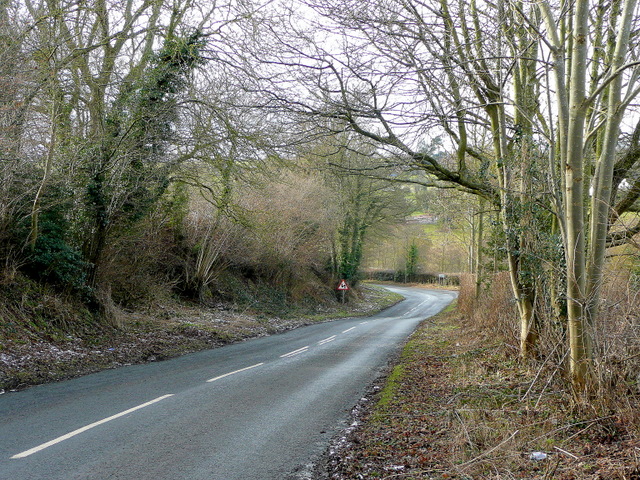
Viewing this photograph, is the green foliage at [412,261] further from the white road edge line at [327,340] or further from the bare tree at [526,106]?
the bare tree at [526,106]

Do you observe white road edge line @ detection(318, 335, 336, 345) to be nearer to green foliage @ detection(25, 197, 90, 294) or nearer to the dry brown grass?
green foliage @ detection(25, 197, 90, 294)

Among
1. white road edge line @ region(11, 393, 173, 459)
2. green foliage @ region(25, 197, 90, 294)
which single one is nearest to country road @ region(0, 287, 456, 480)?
white road edge line @ region(11, 393, 173, 459)

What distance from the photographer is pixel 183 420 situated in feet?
23.5

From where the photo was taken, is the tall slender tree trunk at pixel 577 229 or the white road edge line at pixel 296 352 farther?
the white road edge line at pixel 296 352

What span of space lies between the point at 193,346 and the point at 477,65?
36.1ft

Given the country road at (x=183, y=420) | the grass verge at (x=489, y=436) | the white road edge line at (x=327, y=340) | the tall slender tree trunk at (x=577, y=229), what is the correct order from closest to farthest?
the grass verge at (x=489, y=436), the country road at (x=183, y=420), the tall slender tree trunk at (x=577, y=229), the white road edge line at (x=327, y=340)

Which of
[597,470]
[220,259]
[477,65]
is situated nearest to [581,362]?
[597,470]

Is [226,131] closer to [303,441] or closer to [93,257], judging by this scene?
[93,257]

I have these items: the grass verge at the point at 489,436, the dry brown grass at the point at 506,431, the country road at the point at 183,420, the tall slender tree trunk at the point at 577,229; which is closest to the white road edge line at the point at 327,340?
the country road at the point at 183,420

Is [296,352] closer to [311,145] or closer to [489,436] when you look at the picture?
[311,145]

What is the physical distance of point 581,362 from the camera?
6.03m

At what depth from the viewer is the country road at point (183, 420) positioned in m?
5.34

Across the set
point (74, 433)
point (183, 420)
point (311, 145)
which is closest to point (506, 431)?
point (183, 420)

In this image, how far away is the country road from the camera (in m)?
5.34
